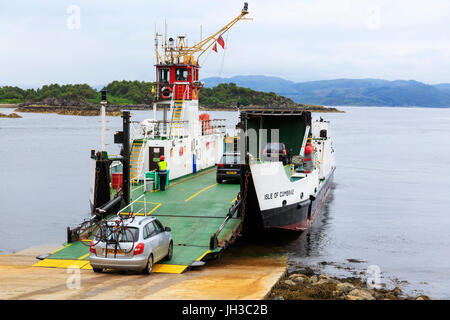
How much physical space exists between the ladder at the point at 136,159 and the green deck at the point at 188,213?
132 centimetres

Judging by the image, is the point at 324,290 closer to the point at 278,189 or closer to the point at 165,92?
the point at 278,189

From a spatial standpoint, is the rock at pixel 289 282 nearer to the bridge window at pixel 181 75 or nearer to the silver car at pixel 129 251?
the silver car at pixel 129 251

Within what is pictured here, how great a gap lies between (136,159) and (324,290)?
12787mm

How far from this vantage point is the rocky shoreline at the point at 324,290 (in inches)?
547

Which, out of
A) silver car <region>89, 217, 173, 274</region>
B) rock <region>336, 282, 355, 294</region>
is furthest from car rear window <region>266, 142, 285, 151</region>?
silver car <region>89, 217, 173, 274</region>

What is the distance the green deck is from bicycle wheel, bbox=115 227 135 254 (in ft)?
5.70

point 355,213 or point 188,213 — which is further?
point 355,213

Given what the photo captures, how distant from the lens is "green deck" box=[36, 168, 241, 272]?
14.9 m

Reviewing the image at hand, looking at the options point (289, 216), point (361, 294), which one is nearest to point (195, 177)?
point (289, 216)

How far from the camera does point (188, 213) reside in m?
18.8

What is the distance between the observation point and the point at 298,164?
20359 mm

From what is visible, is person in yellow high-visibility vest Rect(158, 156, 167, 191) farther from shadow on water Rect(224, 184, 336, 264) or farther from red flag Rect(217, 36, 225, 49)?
red flag Rect(217, 36, 225, 49)
